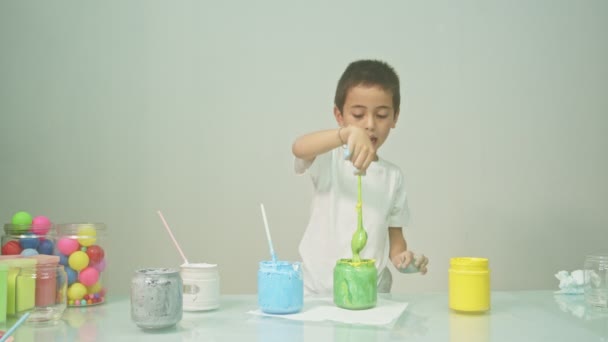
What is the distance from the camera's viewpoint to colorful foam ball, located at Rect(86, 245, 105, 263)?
47.9 inches

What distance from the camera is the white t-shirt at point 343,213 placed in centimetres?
153

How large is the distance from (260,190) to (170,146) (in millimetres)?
375

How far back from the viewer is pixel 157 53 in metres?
2.10

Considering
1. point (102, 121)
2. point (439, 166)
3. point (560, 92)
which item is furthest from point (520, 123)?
point (102, 121)

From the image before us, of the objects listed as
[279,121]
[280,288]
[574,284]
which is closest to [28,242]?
[280,288]

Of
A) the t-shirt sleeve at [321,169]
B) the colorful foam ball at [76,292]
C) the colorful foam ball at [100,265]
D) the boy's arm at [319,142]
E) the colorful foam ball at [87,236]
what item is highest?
the boy's arm at [319,142]

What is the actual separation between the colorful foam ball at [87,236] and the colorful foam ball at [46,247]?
0.27 feet

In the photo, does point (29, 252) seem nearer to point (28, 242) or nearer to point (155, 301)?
point (28, 242)

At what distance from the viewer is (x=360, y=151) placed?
1146 mm

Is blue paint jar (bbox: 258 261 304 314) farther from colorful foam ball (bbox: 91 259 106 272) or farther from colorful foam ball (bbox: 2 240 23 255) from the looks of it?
colorful foam ball (bbox: 2 240 23 255)

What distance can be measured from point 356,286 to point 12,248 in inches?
29.3

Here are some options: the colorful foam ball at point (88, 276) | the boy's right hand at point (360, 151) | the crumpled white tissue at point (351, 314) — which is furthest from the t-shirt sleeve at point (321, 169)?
the colorful foam ball at point (88, 276)

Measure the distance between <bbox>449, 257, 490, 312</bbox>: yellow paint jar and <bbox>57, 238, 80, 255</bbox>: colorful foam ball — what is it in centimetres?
80

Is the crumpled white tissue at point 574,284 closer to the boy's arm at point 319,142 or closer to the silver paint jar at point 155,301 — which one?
the boy's arm at point 319,142
